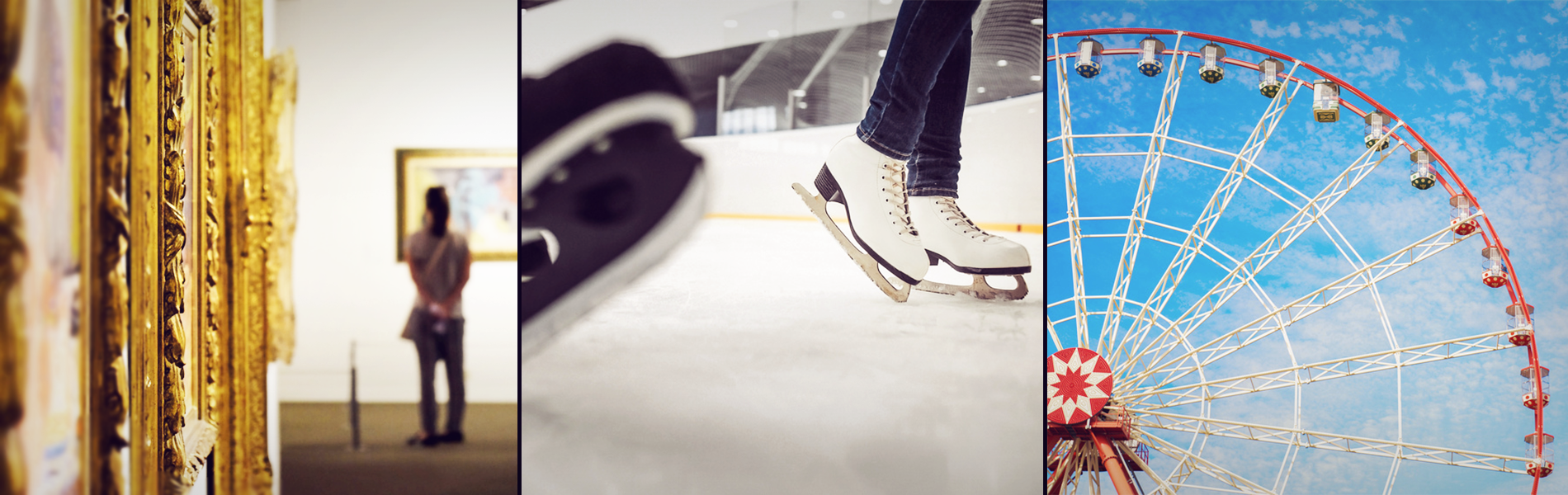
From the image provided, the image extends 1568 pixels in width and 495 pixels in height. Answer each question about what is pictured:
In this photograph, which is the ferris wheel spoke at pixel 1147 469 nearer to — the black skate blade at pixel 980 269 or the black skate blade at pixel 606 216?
the black skate blade at pixel 980 269

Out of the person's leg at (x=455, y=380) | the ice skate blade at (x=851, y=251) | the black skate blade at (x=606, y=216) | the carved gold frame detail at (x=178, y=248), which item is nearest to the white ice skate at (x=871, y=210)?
the ice skate blade at (x=851, y=251)

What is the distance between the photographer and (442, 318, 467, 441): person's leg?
6.54 ft

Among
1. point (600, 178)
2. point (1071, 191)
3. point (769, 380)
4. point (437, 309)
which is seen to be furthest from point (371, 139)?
point (1071, 191)

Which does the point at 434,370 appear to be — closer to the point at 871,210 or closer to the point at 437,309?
the point at 437,309

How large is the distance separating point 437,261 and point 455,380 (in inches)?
13.2

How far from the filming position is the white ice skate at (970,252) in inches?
82.4

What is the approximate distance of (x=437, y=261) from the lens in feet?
6.46

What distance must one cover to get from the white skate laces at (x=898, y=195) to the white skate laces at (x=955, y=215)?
10cm

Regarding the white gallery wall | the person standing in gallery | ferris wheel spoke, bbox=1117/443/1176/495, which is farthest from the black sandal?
ferris wheel spoke, bbox=1117/443/1176/495

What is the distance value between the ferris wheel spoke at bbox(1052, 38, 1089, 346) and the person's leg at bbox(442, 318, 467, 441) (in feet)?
5.95

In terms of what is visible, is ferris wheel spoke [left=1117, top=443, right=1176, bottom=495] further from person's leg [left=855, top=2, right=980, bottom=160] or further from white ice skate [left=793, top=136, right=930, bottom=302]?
person's leg [left=855, top=2, right=980, bottom=160]

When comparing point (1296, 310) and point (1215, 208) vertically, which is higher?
point (1215, 208)

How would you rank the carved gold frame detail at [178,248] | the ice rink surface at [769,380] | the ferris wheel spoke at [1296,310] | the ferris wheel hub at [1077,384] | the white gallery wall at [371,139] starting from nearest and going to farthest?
the carved gold frame detail at [178,248], the white gallery wall at [371,139], the ice rink surface at [769,380], the ferris wheel hub at [1077,384], the ferris wheel spoke at [1296,310]

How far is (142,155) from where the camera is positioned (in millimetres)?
1346
